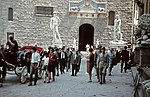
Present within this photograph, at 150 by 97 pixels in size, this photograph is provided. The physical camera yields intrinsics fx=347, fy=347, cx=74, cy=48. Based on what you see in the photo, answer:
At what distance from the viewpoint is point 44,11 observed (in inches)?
1272

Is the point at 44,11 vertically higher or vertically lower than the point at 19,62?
higher

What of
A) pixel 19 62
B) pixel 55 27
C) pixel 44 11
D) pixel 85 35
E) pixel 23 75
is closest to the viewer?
pixel 23 75

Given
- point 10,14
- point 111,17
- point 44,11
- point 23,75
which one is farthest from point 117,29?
point 23,75

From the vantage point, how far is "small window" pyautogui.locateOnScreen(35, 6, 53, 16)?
106ft

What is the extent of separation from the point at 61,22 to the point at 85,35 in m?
3.10

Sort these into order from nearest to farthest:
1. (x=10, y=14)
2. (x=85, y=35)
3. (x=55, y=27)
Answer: (x=55, y=27)
(x=10, y=14)
(x=85, y=35)

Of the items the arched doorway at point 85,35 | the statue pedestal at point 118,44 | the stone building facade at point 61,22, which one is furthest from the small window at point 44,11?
the statue pedestal at point 118,44

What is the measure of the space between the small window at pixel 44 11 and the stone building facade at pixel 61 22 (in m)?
0.24

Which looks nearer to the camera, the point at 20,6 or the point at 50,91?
the point at 50,91

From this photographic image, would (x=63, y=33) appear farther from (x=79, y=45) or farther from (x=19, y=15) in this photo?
(x=19, y=15)

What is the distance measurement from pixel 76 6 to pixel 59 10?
5.40 ft

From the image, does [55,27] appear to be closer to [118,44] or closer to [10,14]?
[10,14]

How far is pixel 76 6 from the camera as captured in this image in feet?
105

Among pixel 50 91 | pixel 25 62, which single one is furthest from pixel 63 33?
pixel 50 91
